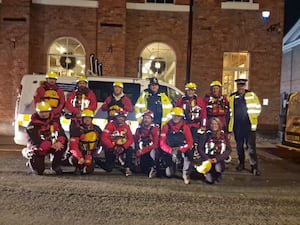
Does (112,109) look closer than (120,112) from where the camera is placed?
No

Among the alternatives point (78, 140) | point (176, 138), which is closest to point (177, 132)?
point (176, 138)

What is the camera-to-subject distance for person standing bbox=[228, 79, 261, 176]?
28.4 feet

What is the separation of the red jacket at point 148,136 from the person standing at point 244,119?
1.80 metres

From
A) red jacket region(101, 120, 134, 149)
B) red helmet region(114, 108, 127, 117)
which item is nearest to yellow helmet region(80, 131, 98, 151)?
red jacket region(101, 120, 134, 149)

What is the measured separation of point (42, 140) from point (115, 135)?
1449 mm

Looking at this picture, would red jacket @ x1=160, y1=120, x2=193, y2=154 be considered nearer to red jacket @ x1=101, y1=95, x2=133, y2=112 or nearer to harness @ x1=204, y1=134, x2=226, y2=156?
harness @ x1=204, y1=134, x2=226, y2=156

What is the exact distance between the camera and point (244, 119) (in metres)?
8.73

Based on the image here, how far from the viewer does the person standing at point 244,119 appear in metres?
8.65

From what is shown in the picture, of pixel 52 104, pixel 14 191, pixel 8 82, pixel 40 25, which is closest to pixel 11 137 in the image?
pixel 8 82

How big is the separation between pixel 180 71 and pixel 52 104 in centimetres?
964

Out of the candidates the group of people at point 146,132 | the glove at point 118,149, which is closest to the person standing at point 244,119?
the group of people at point 146,132

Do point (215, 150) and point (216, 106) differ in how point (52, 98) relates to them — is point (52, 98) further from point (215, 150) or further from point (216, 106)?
point (216, 106)

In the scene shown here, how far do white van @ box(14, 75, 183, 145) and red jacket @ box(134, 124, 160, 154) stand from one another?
137cm

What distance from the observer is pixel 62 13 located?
1661 cm
